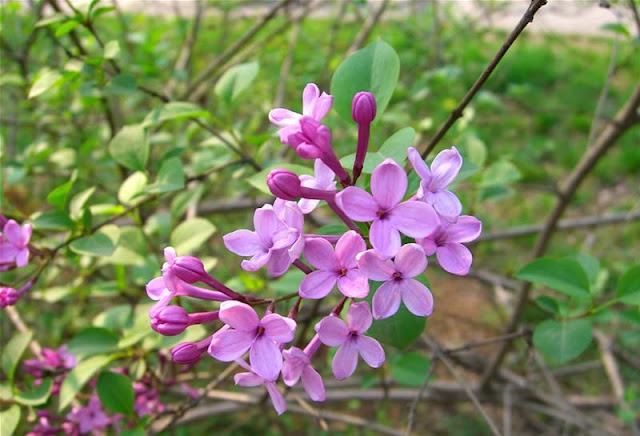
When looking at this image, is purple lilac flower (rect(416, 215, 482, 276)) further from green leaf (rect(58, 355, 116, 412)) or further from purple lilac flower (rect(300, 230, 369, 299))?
green leaf (rect(58, 355, 116, 412))

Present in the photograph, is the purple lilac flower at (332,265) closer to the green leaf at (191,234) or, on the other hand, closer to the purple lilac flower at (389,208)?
the purple lilac flower at (389,208)

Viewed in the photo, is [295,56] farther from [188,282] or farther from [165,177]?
[188,282]

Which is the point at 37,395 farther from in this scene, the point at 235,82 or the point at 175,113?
the point at 235,82

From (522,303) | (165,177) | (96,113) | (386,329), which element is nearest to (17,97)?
(96,113)

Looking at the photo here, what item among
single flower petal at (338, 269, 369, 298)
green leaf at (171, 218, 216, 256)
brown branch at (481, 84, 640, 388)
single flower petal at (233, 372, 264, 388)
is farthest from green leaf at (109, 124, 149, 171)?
brown branch at (481, 84, 640, 388)

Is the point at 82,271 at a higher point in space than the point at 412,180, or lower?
lower

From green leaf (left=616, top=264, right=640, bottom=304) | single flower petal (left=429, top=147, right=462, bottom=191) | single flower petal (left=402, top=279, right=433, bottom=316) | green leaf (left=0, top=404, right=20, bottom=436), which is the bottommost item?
green leaf (left=0, top=404, right=20, bottom=436)

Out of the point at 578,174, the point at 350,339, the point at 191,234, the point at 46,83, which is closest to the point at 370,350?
the point at 350,339
